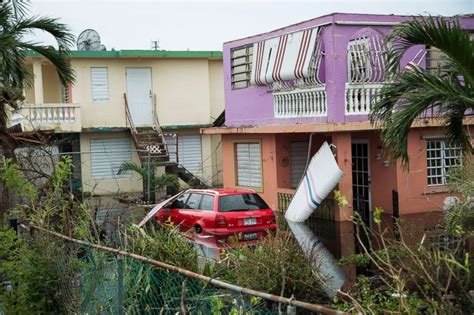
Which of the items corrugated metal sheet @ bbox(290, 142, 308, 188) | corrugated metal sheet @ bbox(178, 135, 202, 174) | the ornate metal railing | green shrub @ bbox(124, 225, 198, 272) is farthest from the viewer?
corrugated metal sheet @ bbox(178, 135, 202, 174)

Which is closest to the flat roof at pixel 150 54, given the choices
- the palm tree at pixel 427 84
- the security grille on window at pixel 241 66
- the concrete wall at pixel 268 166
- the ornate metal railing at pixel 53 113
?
the ornate metal railing at pixel 53 113

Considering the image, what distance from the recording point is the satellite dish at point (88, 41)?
2905 centimetres

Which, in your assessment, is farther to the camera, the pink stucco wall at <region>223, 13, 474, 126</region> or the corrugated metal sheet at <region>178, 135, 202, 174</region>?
the corrugated metal sheet at <region>178, 135, 202, 174</region>

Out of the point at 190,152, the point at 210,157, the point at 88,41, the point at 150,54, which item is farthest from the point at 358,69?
the point at 88,41

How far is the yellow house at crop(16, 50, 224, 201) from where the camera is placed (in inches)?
1050

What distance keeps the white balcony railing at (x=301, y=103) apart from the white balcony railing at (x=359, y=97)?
2.30 feet

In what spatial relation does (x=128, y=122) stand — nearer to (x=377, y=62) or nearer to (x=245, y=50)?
(x=245, y=50)

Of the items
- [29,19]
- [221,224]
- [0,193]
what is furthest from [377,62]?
[0,193]

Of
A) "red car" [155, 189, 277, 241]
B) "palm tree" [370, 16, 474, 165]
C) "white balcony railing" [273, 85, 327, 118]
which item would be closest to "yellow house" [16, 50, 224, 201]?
"white balcony railing" [273, 85, 327, 118]

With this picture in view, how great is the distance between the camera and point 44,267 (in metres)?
7.19

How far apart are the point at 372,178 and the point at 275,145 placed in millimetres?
3361

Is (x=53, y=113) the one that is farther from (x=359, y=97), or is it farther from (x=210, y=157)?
(x=359, y=97)

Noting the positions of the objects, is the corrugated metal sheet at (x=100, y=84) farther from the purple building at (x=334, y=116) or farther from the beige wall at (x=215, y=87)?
the purple building at (x=334, y=116)

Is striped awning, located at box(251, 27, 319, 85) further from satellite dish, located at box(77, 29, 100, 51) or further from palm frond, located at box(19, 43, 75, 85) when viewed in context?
satellite dish, located at box(77, 29, 100, 51)
